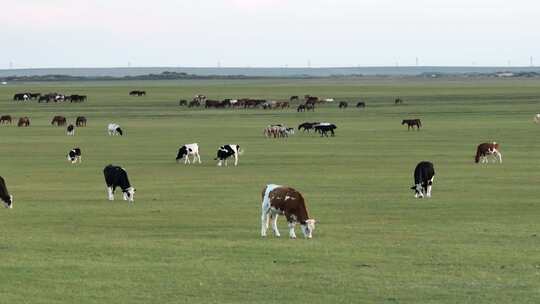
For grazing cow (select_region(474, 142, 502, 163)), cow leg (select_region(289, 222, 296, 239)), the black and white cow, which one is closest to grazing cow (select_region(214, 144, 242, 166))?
grazing cow (select_region(474, 142, 502, 163))

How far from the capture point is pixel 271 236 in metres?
23.1

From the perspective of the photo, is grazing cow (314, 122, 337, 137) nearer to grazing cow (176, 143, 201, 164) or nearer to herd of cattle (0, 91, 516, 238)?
herd of cattle (0, 91, 516, 238)

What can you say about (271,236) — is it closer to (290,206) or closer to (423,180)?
(290,206)

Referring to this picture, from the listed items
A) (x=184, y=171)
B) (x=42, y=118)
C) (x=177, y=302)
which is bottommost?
(x=177, y=302)

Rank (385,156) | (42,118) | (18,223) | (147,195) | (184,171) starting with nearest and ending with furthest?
(18,223), (147,195), (184,171), (385,156), (42,118)

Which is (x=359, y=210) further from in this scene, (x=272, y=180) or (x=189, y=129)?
(x=189, y=129)

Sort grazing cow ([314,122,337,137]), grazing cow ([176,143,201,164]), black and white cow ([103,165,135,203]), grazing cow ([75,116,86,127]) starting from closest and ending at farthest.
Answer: black and white cow ([103,165,135,203]) → grazing cow ([176,143,201,164]) → grazing cow ([314,122,337,137]) → grazing cow ([75,116,86,127])

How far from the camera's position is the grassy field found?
16.8 m

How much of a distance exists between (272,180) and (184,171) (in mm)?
5329

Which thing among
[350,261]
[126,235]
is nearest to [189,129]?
[126,235]

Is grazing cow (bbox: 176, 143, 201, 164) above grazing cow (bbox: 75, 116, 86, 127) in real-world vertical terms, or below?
below

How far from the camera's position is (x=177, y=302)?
15.7m

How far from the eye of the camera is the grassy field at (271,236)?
1681 cm

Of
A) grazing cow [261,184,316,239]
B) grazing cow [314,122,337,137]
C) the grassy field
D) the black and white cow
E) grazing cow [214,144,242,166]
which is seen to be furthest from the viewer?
grazing cow [314,122,337,137]
